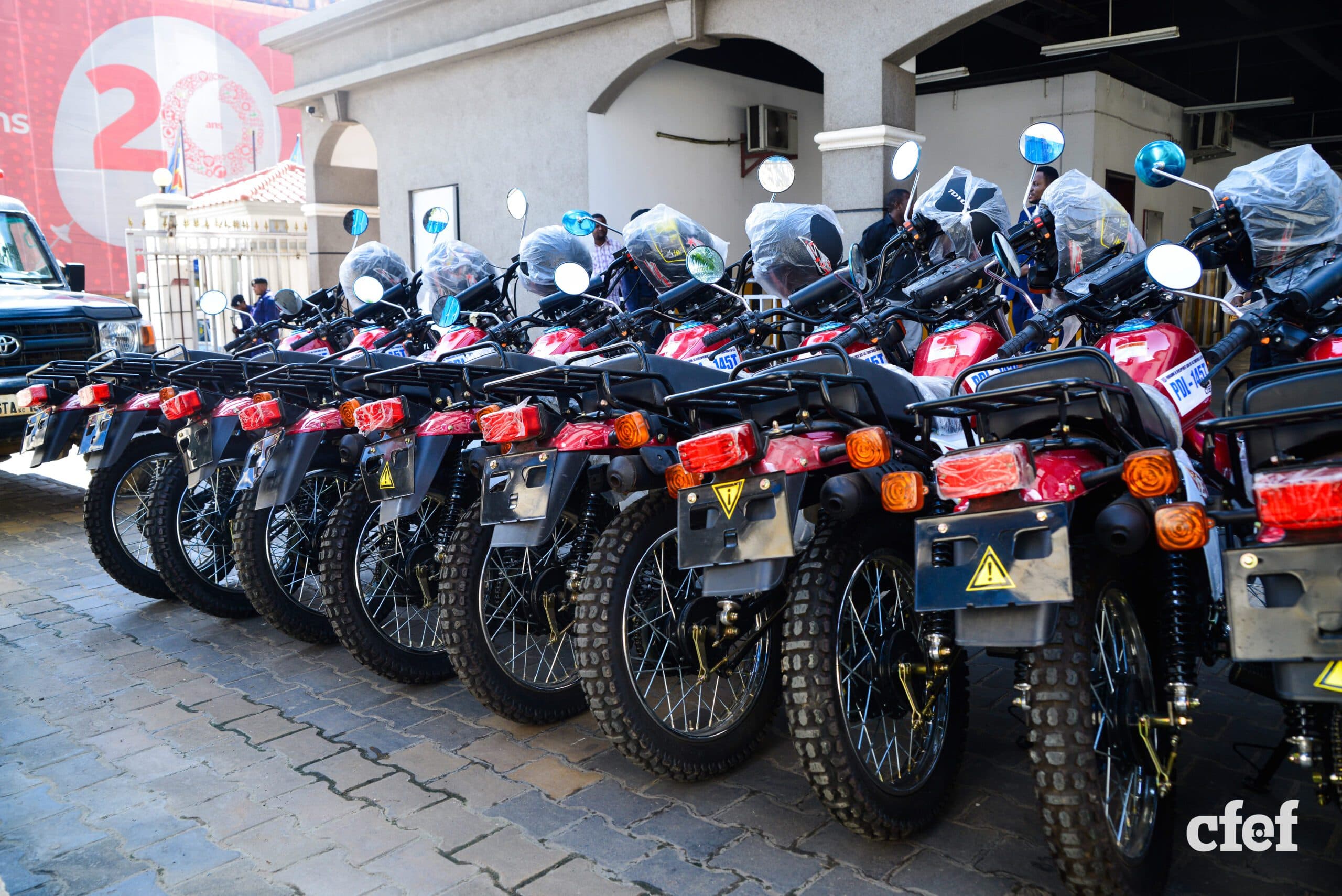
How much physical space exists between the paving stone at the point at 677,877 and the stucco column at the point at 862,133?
18.8 feet

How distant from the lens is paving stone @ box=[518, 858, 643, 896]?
2.45m

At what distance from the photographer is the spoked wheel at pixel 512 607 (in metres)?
3.29

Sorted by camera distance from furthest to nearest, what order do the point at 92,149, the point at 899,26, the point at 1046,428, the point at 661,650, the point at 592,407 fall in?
the point at 92,149 → the point at 899,26 → the point at 592,407 → the point at 661,650 → the point at 1046,428

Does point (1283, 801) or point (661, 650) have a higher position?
point (661, 650)

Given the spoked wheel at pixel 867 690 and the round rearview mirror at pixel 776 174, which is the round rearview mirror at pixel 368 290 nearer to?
the round rearview mirror at pixel 776 174

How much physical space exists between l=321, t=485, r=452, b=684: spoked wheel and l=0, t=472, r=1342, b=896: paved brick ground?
0.47 ft

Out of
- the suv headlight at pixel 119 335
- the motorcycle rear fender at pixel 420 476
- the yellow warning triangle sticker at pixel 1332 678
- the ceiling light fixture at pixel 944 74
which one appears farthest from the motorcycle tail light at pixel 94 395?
the ceiling light fixture at pixel 944 74

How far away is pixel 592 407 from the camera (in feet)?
10.7

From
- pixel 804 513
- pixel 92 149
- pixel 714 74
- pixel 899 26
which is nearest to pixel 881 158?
pixel 899 26

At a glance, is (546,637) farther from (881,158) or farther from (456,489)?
(881,158)

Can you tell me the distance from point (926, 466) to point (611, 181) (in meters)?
7.83

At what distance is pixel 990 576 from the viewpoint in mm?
2117

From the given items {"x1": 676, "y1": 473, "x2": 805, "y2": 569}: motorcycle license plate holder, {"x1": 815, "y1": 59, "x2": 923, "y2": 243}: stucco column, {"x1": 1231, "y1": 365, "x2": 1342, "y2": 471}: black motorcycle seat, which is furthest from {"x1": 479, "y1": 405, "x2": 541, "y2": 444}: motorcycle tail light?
{"x1": 815, "y1": 59, "x2": 923, "y2": 243}: stucco column

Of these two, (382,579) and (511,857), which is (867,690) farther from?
(382,579)
